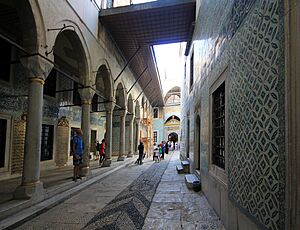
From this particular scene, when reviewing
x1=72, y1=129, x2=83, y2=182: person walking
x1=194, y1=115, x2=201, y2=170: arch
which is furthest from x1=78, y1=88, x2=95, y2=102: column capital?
x1=194, y1=115, x2=201, y2=170: arch

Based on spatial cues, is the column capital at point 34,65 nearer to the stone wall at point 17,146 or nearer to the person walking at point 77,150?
the person walking at point 77,150

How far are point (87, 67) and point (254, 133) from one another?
6.57 m

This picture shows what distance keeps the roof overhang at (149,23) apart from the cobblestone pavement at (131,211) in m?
6.95

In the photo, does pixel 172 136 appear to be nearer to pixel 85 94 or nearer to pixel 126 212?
pixel 85 94

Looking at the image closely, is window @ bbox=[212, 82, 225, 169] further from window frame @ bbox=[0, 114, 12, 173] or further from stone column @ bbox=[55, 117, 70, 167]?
stone column @ bbox=[55, 117, 70, 167]

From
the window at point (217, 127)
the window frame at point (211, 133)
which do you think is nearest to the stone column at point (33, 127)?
the window frame at point (211, 133)

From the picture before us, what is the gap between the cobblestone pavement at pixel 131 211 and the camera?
3672 mm

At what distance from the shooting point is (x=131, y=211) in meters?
4.30

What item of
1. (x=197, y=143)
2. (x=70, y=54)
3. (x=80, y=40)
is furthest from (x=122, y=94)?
(x=197, y=143)

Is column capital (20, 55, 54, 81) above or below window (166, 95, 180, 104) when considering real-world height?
below

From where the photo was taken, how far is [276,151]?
1979 millimetres

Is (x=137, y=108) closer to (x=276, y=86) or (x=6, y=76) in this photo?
(x=6, y=76)

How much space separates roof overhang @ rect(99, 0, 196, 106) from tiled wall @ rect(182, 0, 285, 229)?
19.0 ft

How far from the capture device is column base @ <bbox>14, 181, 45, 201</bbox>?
445 centimetres
